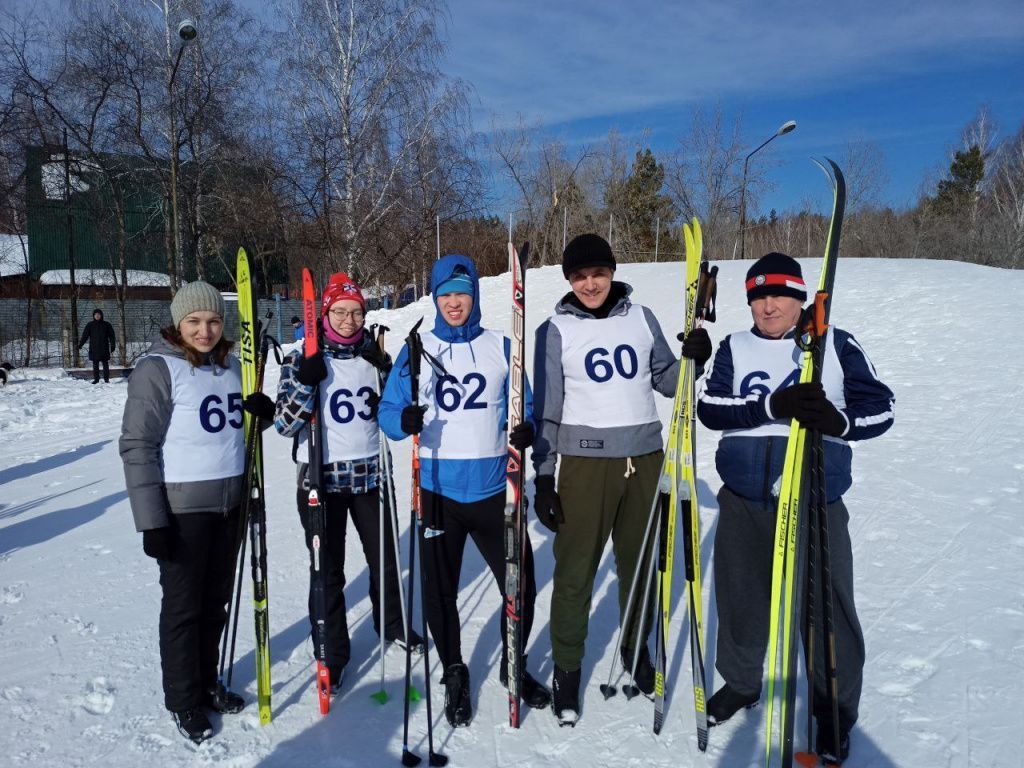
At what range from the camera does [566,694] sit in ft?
9.33

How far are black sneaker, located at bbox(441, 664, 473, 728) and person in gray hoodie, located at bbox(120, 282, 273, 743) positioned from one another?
102 centimetres

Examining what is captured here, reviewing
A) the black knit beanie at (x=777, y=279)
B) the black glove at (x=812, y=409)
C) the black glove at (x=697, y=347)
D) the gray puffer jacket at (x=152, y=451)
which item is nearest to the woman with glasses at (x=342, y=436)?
the gray puffer jacket at (x=152, y=451)

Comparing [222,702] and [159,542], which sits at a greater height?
[159,542]

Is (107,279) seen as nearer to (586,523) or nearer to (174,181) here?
(174,181)

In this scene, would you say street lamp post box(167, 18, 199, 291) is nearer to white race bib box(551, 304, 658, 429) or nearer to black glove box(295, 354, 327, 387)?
black glove box(295, 354, 327, 387)

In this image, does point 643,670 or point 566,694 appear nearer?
point 566,694

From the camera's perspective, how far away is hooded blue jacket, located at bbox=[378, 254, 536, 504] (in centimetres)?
277

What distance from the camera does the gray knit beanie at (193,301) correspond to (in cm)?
269

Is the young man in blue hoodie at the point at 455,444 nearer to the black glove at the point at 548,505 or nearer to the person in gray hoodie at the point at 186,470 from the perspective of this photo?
the black glove at the point at 548,505

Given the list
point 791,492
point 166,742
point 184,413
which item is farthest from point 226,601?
point 791,492

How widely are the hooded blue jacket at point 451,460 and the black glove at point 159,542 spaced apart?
37.9 inches

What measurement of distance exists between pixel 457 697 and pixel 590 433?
133 centimetres

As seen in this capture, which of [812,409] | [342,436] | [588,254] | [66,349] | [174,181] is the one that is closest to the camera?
[812,409]

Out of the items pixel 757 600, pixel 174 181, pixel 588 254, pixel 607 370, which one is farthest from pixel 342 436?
pixel 174 181
